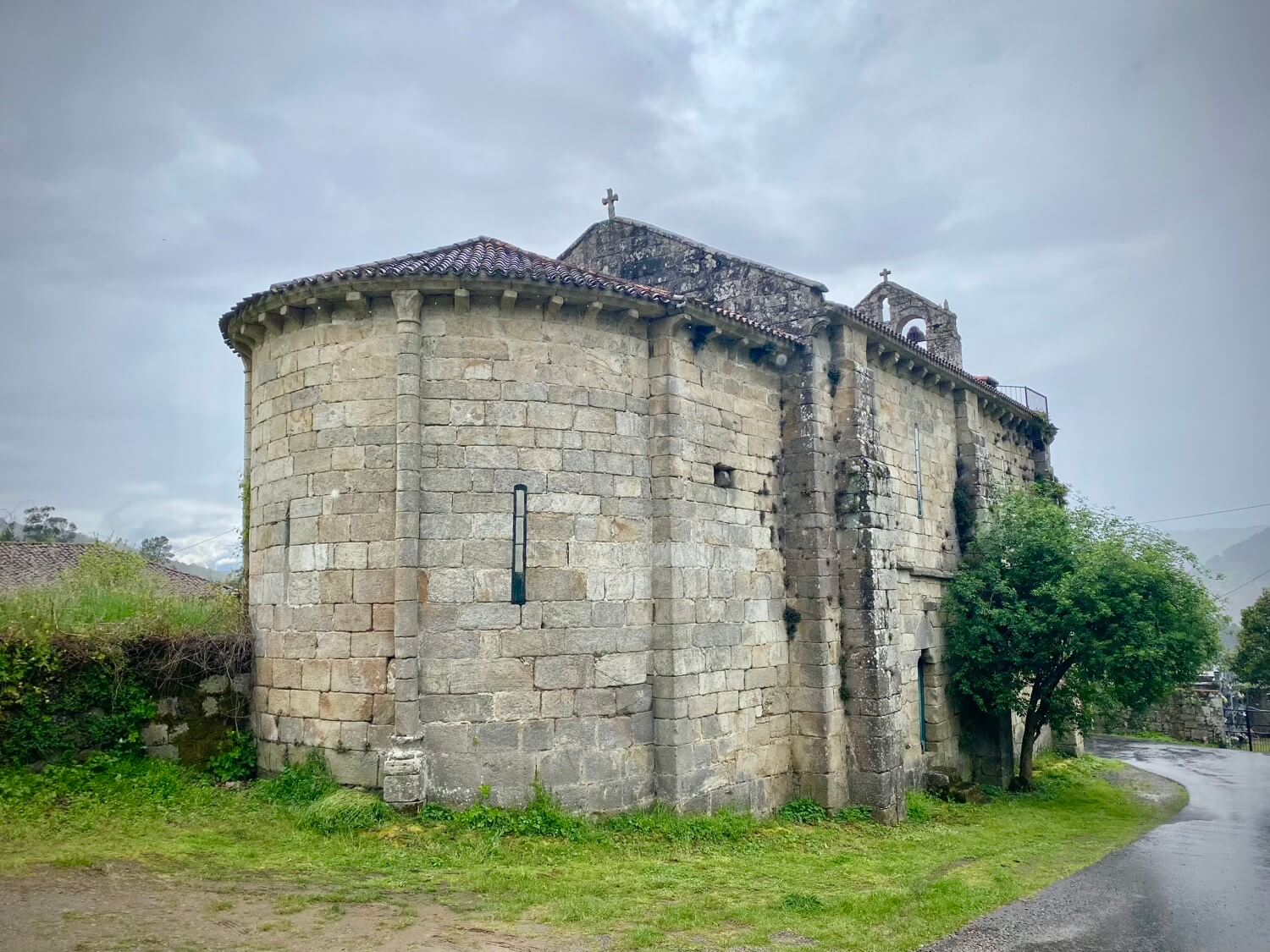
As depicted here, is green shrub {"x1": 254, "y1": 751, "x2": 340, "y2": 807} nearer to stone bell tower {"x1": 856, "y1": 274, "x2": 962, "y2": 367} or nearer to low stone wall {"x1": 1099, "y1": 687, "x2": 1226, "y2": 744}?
stone bell tower {"x1": 856, "y1": 274, "x2": 962, "y2": 367}

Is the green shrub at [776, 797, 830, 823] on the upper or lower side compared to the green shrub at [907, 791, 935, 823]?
upper

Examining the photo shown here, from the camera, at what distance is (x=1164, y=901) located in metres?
9.68

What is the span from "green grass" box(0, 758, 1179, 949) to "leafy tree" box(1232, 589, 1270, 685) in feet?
86.9

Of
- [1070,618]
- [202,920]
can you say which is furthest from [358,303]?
[1070,618]

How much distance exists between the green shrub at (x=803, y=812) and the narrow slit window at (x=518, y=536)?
5157 millimetres

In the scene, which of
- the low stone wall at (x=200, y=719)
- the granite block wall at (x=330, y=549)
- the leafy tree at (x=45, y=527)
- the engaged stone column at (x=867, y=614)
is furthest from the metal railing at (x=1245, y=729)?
the leafy tree at (x=45, y=527)

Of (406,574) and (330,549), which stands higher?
(330,549)

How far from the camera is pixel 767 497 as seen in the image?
44.7 feet

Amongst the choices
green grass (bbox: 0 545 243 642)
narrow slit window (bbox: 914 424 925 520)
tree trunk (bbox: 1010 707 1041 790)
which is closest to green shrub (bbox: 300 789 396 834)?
green grass (bbox: 0 545 243 642)

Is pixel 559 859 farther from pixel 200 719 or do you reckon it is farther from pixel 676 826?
pixel 200 719

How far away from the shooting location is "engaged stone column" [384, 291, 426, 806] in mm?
9984

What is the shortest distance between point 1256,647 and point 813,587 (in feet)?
97.1

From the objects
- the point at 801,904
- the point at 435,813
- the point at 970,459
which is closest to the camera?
the point at 801,904

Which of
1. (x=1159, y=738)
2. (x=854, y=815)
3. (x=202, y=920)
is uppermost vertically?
(x=202, y=920)
